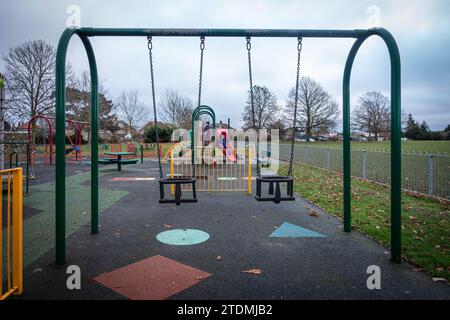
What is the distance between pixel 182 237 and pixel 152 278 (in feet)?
4.59

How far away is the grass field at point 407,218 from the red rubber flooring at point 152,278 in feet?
8.51

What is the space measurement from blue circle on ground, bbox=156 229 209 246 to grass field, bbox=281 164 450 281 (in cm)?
250

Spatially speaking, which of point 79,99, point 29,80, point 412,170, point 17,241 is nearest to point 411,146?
point 412,170

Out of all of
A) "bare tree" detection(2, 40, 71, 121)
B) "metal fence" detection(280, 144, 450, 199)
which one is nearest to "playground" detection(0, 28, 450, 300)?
"metal fence" detection(280, 144, 450, 199)

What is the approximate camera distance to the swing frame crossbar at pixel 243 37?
369 centimetres

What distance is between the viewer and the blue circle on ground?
177 inches

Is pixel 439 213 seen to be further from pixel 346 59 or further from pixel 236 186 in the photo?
pixel 236 186

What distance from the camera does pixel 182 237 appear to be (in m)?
4.70

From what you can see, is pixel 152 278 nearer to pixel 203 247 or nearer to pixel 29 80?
pixel 203 247

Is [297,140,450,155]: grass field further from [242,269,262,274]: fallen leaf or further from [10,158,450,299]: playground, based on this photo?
[242,269,262,274]: fallen leaf
